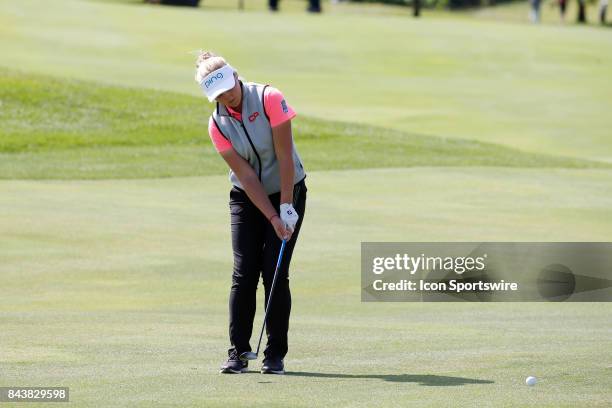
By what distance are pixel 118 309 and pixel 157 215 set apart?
558cm

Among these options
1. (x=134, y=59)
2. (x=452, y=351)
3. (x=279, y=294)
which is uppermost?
(x=279, y=294)

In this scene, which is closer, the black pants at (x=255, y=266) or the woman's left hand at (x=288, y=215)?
the woman's left hand at (x=288, y=215)

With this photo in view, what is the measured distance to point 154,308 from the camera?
11203 millimetres

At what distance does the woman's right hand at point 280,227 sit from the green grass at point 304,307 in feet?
2.68

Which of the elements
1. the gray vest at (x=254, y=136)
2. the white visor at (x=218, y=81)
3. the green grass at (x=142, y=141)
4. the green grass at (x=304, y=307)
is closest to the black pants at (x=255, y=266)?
the gray vest at (x=254, y=136)

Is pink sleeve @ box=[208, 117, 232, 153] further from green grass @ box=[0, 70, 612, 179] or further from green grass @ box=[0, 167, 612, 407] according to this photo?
green grass @ box=[0, 70, 612, 179]

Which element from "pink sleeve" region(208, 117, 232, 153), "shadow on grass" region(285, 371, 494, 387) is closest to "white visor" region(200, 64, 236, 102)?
"pink sleeve" region(208, 117, 232, 153)

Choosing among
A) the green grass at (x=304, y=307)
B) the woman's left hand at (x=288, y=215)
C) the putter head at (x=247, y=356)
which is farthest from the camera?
the putter head at (x=247, y=356)

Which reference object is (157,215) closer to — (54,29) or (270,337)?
(270,337)

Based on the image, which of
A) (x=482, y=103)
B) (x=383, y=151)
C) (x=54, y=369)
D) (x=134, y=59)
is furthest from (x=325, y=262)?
(x=134, y=59)

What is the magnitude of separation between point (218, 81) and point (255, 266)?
4.00ft

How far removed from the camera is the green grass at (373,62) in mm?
31703

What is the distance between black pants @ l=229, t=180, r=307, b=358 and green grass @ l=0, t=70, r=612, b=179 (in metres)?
13.4

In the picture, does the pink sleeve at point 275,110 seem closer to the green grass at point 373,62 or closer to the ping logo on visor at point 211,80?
the ping logo on visor at point 211,80
